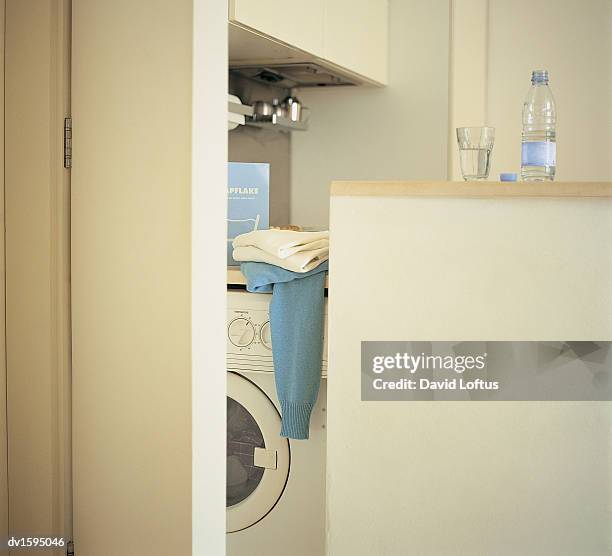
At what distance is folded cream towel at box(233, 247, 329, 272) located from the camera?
210 cm

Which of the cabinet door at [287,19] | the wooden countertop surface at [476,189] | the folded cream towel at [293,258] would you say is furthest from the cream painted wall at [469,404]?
the cabinet door at [287,19]

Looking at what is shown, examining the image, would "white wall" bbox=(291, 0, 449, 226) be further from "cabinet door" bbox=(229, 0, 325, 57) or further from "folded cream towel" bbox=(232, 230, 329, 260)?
"folded cream towel" bbox=(232, 230, 329, 260)

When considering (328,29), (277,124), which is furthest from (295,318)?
(277,124)

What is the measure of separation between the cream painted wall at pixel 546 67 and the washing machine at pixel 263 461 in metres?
1.45

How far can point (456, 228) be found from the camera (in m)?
1.79

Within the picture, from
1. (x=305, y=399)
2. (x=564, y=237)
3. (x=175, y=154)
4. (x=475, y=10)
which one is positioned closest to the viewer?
(x=175, y=154)

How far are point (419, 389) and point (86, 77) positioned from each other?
38.1 inches

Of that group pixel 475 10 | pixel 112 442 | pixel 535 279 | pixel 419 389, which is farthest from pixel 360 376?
pixel 475 10

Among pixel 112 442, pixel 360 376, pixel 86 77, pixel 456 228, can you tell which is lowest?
pixel 112 442

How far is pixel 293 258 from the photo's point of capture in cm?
210

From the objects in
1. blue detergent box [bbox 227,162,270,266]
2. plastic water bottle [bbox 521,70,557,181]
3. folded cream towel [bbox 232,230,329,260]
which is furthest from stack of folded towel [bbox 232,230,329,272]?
plastic water bottle [bbox 521,70,557,181]

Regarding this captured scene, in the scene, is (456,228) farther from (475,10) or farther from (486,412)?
(475,10)

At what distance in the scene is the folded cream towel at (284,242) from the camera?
211cm

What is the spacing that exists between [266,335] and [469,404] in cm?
63
